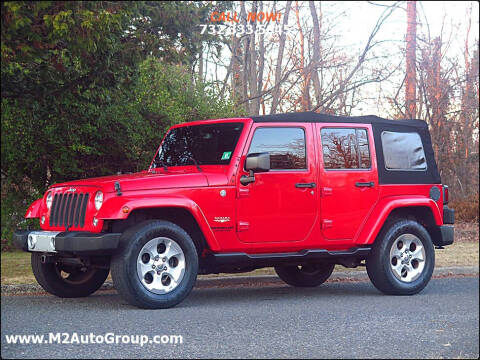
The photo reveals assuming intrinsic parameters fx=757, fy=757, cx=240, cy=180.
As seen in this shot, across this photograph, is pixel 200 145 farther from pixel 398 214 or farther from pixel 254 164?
pixel 398 214

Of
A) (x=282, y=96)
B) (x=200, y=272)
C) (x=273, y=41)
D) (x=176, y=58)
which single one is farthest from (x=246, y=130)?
(x=273, y=41)

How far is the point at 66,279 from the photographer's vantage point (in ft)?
28.5

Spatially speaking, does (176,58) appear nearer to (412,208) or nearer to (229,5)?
(229,5)

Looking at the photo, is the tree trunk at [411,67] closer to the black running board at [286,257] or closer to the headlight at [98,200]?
the black running board at [286,257]

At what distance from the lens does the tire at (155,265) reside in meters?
7.40

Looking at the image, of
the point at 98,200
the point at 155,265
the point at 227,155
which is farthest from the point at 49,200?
the point at 227,155

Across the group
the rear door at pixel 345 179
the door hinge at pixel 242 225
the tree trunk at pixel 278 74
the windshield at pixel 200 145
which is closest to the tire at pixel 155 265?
the door hinge at pixel 242 225

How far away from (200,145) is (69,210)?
179cm

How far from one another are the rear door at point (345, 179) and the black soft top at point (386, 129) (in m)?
0.10

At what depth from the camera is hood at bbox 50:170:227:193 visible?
751 centimetres

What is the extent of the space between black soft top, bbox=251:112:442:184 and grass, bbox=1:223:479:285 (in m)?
1.77

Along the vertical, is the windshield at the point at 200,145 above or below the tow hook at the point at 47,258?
above

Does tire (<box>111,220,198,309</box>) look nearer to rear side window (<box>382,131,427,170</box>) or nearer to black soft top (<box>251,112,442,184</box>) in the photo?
black soft top (<box>251,112,442,184</box>)

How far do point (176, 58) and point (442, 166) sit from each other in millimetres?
6887
